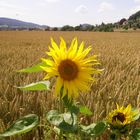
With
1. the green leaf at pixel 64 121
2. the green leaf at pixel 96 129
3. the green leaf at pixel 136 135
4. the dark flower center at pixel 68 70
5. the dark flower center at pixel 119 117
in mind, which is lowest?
the green leaf at pixel 136 135

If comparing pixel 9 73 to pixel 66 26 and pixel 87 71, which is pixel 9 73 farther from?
pixel 66 26

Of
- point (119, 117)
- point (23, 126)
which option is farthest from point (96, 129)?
point (23, 126)

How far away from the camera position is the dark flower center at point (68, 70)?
1.28 meters

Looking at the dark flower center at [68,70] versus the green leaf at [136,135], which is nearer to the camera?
the dark flower center at [68,70]

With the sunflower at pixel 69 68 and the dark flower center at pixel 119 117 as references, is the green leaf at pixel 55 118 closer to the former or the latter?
the sunflower at pixel 69 68

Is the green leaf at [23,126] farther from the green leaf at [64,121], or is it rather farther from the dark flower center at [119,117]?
the dark flower center at [119,117]

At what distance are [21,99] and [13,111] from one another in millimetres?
400

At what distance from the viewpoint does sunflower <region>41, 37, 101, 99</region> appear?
1270 mm

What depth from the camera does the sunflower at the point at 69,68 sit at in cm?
127

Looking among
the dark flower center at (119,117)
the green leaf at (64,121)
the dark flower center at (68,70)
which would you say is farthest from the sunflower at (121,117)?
the dark flower center at (68,70)

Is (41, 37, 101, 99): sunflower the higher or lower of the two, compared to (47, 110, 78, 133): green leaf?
higher

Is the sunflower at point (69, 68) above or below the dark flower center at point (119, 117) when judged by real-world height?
above

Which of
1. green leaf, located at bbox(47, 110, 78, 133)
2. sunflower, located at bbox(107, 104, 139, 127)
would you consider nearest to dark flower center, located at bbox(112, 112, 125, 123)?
sunflower, located at bbox(107, 104, 139, 127)

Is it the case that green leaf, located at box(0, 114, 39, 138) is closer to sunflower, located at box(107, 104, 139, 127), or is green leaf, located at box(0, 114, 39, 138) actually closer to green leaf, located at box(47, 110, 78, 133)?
green leaf, located at box(47, 110, 78, 133)
